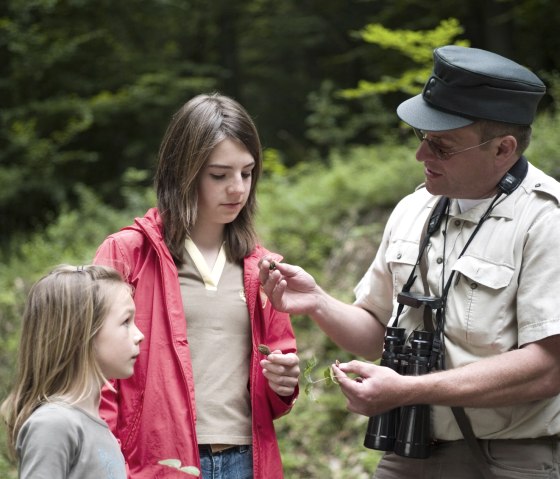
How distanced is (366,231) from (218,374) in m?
5.04

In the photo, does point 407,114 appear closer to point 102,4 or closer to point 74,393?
point 74,393

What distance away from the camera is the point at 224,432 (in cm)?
302

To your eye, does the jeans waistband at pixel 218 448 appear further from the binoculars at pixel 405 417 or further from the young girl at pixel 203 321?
the binoculars at pixel 405 417

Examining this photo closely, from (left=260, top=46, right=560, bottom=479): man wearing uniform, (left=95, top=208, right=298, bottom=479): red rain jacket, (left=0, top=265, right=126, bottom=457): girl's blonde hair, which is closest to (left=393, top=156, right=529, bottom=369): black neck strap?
(left=260, top=46, right=560, bottom=479): man wearing uniform

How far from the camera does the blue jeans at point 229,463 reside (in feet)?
9.86

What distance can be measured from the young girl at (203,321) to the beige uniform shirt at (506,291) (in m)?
0.59

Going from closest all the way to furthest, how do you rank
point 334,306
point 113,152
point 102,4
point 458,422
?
1. point 458,422
2. point 334,306
3. point 102,4
4. point 113,152

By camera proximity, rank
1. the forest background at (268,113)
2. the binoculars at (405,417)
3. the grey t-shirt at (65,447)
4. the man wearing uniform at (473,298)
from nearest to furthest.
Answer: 1. the grey t-shirt at (65,447)
2. the man wearing uniform at (473,298)
3. the binoculars at (405,417)
4. the forest background at (268,113)

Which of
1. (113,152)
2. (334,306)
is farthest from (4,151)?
(334,306)

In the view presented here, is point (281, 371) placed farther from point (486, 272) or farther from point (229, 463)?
point (486, 272)

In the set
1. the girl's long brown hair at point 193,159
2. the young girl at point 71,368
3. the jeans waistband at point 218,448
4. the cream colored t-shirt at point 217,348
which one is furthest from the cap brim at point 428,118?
the jeans waistband at point 218,448

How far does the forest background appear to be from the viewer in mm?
8047

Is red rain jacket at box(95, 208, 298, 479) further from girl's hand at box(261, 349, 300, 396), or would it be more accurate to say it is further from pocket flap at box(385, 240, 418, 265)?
pocket flap at box(385, 240, 418, 265)

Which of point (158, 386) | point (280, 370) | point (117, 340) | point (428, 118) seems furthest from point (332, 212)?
point (117, 340)
